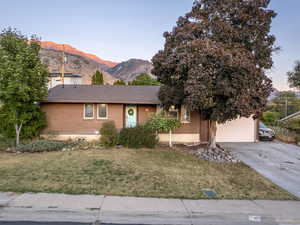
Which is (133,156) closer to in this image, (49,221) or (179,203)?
(179,203)

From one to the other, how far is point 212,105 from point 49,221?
26.0 feet

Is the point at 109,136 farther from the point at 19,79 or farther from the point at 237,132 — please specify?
the point at 237,132

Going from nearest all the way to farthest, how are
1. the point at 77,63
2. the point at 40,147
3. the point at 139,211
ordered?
1. the point at 139,211
2. the point at 40,147
3. the point at 77,63

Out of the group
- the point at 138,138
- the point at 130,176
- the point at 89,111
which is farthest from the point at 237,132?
the point at 89,111

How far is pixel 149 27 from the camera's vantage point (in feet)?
60.6

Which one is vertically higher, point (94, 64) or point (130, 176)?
point (94, 64)

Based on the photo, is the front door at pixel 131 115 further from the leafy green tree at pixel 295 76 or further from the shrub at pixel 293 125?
the leafy green tree at pixel 295 76

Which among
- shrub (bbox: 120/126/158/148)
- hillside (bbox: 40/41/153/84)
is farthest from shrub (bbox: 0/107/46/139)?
hillside (bbox: 40/41/153/84)

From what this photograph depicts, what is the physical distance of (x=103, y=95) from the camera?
529 inches

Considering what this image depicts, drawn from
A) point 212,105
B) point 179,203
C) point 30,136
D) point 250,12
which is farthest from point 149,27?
point 179,203

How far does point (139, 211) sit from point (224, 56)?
267 inches

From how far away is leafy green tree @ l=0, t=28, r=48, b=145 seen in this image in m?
9.77

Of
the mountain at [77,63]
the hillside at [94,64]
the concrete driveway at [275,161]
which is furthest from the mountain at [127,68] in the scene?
A: the concrete driveway at [275,161]

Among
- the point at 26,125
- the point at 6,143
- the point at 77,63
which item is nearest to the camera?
the point at 6,143
